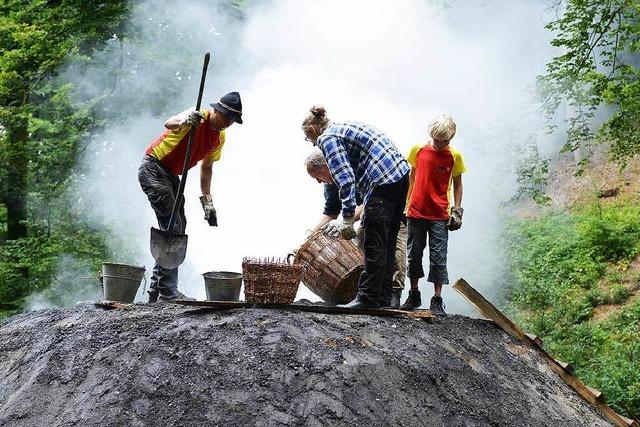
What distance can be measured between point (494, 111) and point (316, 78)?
10.8 feet

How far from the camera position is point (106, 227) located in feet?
37.2

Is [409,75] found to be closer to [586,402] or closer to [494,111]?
[494,111]

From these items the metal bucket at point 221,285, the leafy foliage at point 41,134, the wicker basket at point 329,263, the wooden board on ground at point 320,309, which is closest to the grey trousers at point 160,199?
the metal bucket at point 221,285

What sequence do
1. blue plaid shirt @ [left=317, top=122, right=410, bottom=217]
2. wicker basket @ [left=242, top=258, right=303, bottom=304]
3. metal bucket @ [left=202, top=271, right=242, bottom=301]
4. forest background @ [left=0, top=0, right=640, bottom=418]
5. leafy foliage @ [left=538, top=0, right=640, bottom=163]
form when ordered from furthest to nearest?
forest background @ [left=0, top=0, right=640, bottom=418]
leafy foliage @ [left=538, top=0, right=640, bottom=163]
metal bucket @ [left=202, top=271, right=242, bottom=301]
blue plaid shirt @ [left=317, top=122, right=410, bottom=217]
wicker basket @ [left=242, top=258, right=303, bottom=304]

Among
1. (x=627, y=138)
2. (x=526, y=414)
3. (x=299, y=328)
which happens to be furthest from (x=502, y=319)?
(x=627, y=138)

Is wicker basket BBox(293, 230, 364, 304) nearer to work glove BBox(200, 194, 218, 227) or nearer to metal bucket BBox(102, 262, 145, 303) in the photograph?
work glove BBox(200, 194, 218, 227)

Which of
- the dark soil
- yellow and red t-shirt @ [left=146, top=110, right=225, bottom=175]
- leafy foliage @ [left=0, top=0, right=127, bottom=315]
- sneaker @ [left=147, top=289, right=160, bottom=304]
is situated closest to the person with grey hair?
yellow and red t-shirt @ [left=146, top=110, right=225, bottom=175]

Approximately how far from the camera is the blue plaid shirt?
473 centimetres

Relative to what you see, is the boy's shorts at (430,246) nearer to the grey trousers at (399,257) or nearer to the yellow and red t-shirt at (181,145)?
the grey trousers at (399,257)

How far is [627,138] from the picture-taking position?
689 centimetres

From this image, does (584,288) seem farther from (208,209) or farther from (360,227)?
(208,209)

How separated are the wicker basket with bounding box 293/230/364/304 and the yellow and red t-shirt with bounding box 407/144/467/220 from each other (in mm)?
652

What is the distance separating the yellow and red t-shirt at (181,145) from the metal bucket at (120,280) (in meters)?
0.88

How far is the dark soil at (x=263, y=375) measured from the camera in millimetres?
3652
